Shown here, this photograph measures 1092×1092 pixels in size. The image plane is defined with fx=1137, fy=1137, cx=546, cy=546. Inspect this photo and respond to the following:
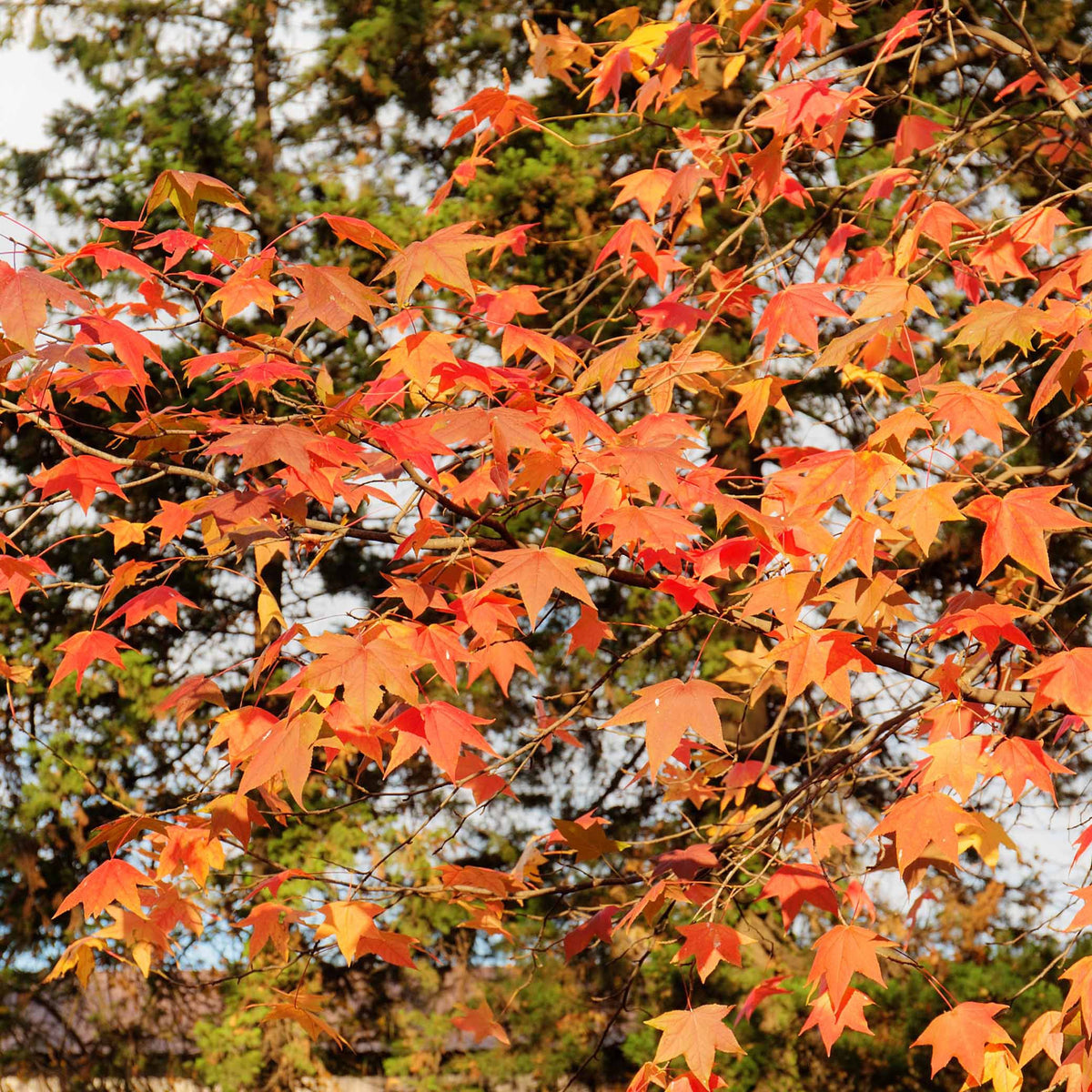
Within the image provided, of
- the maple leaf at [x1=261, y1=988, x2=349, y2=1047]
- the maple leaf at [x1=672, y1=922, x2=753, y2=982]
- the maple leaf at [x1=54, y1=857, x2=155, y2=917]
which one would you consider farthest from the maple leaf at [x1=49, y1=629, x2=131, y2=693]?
the maple leaf at [x1=672, y1=922, x2=753, y2=982]

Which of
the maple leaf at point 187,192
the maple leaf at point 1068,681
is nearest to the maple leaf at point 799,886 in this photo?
the maple leaf at point 1068,681

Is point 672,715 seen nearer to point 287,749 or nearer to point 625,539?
point 625,539

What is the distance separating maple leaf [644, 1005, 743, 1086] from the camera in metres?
1.97

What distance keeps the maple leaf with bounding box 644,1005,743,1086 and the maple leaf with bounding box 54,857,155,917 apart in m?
1.02

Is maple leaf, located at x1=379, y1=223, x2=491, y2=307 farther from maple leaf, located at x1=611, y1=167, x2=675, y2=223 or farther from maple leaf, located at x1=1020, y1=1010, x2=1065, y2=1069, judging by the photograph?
maple leaf, located at x1=1020, y1=1010, x2=1065, y2=1069

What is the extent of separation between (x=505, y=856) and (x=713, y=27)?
15.0 feet

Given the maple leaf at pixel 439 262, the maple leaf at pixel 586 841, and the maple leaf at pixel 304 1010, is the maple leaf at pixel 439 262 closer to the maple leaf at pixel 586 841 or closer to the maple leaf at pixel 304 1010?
the maple leaf at pixel 586 841

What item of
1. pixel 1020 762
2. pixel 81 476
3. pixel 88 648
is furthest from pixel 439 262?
pixel 1020 762

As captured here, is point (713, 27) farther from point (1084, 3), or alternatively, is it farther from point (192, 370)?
point (1084, 3)

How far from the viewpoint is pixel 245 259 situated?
8.23 ft

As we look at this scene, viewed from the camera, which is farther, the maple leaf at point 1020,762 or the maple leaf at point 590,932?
the maple leaf at point 590,932

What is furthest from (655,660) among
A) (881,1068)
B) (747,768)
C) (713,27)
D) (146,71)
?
(146,71)

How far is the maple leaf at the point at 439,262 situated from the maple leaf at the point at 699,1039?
1.32 m

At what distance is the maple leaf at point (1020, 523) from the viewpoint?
6.01ft
